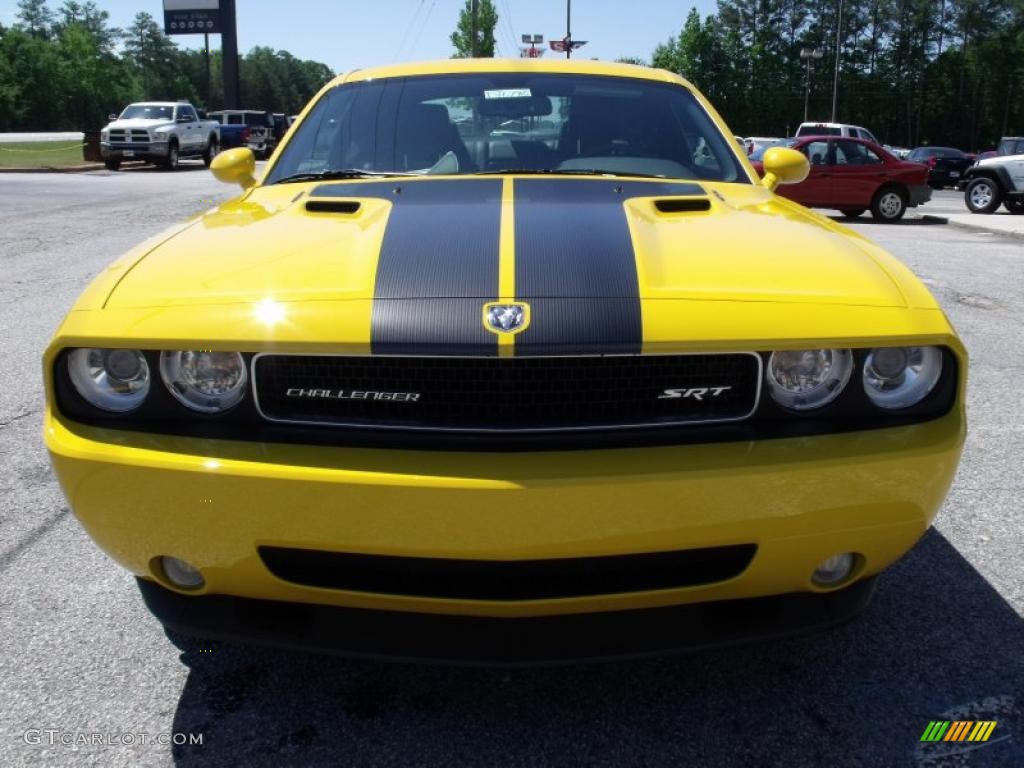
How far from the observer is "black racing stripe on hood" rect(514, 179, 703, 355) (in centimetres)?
166

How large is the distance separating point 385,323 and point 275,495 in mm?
380

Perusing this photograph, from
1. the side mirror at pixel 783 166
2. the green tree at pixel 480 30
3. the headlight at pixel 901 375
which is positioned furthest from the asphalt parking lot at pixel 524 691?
the green tree at pixel 480 30

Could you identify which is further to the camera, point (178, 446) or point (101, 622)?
point (101, 622)

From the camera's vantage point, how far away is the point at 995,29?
229ft

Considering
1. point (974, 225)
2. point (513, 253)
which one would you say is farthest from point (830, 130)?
point (513, 253)

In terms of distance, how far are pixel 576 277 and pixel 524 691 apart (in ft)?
3.24

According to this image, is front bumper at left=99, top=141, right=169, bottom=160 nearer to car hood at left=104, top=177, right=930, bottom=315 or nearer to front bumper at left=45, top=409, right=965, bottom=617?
car hood at left=104, top=177, right=930, bottom=315

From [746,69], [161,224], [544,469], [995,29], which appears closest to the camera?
[544,469]

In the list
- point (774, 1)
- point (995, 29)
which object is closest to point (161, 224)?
point (995, 29)

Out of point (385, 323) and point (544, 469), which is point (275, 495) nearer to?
point (385, 323)

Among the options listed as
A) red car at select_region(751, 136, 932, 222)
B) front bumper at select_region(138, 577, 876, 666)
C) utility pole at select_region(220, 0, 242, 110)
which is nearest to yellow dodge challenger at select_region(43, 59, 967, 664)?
front bumper at select_region(138, 577, 876, 666)

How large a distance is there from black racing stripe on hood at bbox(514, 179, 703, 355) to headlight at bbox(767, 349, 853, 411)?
33 centimetres

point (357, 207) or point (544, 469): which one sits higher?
point (357, 207)

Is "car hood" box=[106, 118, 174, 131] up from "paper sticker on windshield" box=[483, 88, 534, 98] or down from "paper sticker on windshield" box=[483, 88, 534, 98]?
up
